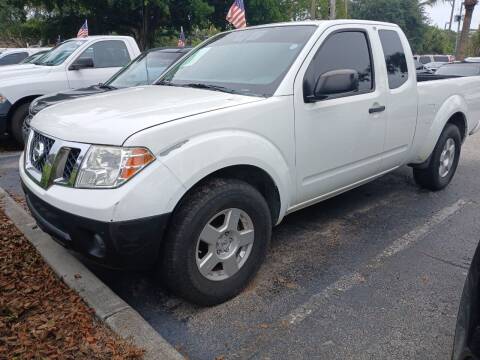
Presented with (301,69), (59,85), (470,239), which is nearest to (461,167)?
(470,239)

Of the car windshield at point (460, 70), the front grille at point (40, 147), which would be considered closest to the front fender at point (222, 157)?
the front grille at point (40, 147)

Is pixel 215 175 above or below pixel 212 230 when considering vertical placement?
above

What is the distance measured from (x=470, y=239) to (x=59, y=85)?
Answer: 21.6ft

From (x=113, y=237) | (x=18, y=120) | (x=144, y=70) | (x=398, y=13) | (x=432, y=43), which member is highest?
(x=398, y=13)

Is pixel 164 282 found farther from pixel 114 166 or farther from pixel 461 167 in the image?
pixel 461 167

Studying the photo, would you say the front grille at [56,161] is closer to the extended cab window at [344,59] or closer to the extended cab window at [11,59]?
the extended cab window at [344,59]

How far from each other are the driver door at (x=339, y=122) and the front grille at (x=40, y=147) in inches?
65.5

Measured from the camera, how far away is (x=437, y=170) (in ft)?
16.6

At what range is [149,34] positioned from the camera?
76.9 feet

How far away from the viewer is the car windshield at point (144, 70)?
642cm

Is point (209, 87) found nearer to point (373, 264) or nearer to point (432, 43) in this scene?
point (373, 264)

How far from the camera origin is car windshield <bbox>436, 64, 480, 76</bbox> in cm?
1063

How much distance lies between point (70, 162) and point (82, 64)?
18.4 feet

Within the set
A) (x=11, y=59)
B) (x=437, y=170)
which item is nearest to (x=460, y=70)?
(x=437, y=170)
